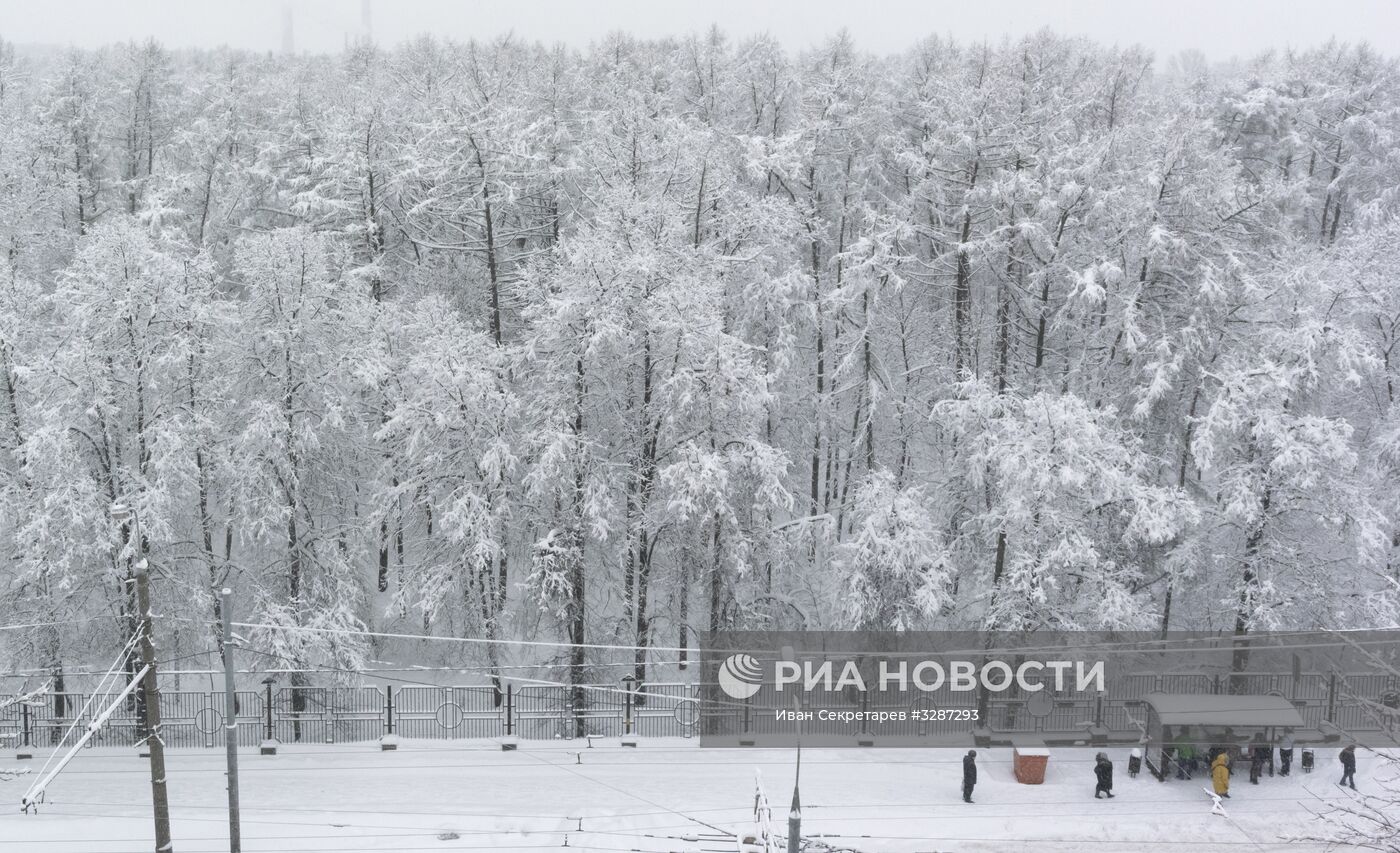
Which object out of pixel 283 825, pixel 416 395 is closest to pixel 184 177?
pixel 416 395

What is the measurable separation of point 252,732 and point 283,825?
5.08 m

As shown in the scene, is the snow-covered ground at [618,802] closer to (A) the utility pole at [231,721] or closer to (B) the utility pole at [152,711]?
(A) the utility pole at [231,721]

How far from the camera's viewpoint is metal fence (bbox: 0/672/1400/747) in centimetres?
2138

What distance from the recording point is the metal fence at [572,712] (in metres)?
21.4

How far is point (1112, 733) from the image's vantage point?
2147cm

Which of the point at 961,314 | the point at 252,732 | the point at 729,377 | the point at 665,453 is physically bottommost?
the point at 252,732

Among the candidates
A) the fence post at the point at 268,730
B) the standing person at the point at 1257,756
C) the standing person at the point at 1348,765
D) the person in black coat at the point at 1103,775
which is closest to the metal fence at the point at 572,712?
the fence post at the point at 268,730

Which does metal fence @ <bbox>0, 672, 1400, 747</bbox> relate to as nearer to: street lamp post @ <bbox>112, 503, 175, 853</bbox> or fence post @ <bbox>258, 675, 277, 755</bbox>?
fence post @ <bbox>258, 675, 277, 755</bbox>

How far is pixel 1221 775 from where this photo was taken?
18797 mm

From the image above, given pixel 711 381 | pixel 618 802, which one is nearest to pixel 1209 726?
pixel 618 802

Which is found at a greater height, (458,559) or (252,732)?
(458,559)

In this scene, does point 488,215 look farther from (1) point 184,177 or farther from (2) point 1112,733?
(2) point 1112,733

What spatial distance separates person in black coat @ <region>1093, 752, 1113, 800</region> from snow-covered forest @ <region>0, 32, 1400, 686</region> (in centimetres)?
330

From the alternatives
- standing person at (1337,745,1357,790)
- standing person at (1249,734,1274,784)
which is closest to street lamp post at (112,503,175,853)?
standing person at (1249,734,1274,784)
